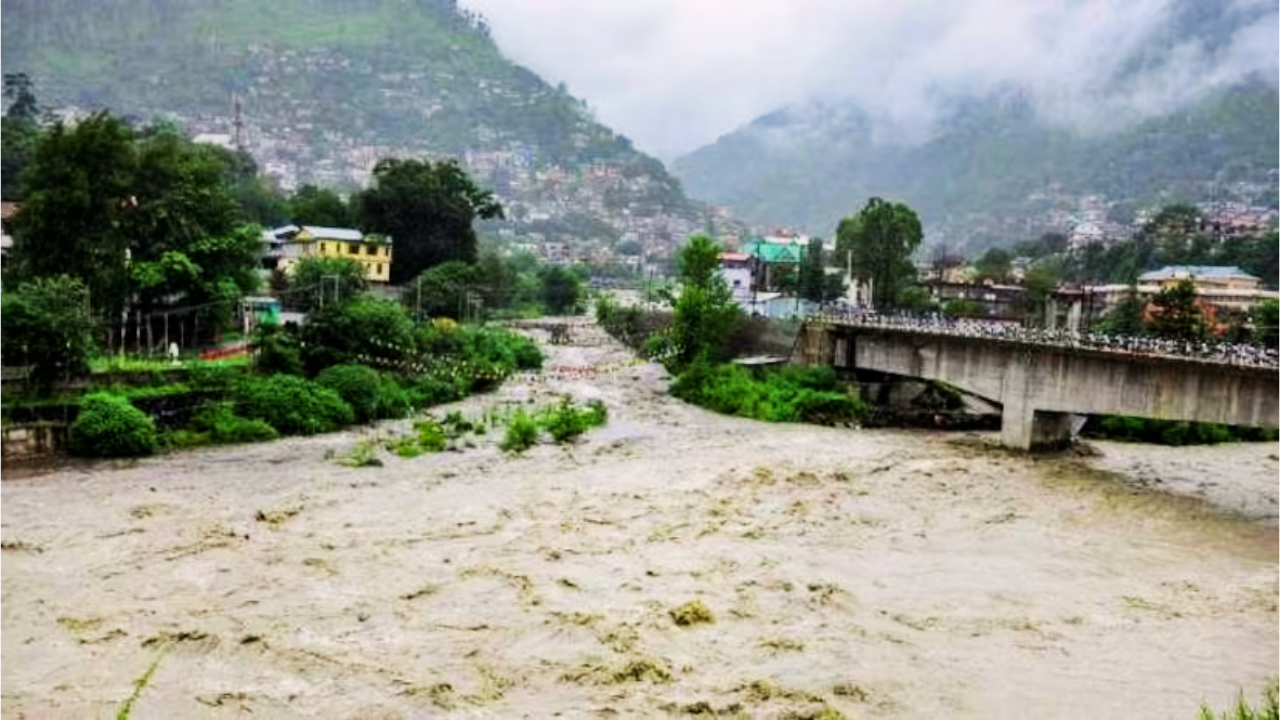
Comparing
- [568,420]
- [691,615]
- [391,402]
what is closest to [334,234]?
[391,402]

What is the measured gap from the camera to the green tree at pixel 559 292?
292 feet

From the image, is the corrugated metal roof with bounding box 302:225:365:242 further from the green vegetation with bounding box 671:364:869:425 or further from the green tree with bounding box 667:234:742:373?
the green vegetation with bounding box 671:364:869:425

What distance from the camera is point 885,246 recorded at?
65250mm

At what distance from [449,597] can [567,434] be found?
1527 centimetres

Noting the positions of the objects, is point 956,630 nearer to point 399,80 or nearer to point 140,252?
point 140,252

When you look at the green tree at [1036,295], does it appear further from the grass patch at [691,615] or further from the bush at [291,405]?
the grass patch at [691,615]

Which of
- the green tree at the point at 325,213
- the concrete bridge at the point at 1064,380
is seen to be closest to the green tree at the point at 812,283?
the green tree at the point at 325,213

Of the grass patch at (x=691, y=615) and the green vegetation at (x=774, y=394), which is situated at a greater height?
the green vegetation at (x=774, y=394)

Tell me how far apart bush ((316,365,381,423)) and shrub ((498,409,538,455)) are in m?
4.68

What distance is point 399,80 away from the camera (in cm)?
17725

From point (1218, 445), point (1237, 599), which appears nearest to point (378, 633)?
point (1237, 599)

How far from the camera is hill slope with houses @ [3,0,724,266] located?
143 m

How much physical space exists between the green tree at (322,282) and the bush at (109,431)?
20689 millimetres

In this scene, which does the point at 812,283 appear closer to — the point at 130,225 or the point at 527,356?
the point at 527,356
